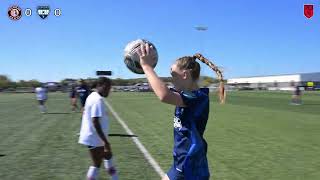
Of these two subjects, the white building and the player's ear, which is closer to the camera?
the player's ear

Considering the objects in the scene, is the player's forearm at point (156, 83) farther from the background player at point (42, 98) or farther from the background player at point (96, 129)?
the background player at point (42, 98)

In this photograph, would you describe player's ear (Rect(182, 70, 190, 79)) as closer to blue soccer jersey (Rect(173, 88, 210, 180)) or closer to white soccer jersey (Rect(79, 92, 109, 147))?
blue soccer jersey (Rect(173, 88, 210, 180))

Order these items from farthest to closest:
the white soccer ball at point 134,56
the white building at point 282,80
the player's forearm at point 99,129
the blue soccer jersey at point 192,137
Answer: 1. the white building at point 282,80
2. the player's forearm at point 99,129
3. the blue soccer jersey at point 192,137
4. the white soccer ball at point 134,56

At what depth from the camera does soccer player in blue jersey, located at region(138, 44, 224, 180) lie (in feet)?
13.8

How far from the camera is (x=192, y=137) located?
4352mm

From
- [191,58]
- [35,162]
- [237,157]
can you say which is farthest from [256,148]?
[191,58]

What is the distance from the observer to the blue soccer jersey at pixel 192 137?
14.2ft

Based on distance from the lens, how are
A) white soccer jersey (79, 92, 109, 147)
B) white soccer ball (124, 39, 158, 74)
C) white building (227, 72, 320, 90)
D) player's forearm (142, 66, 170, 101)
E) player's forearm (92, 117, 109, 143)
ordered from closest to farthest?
player's forearm (142, 66, 170, 101) → white soccer ball (124, 39, 158, 74) → player's forearm (92, 117, 109, 143) → white soccer jersey (79, 92, 109, 147) → white building (227, 72, 320, 90)

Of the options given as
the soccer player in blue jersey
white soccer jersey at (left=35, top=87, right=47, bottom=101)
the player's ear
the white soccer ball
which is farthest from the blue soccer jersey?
white soccer jersey at (left=35, top=87, right=47, bottom=101)

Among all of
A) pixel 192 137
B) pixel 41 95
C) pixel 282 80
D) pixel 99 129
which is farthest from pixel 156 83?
pixel 282 80

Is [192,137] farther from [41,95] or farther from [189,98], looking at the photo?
[41,95]

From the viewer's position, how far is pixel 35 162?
11461 mm

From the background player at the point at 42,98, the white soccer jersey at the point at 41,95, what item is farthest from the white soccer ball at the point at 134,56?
the white soccer jersey at the point at 41,95

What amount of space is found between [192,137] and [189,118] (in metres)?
0.16
